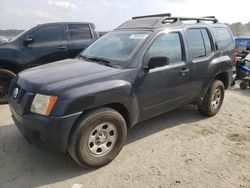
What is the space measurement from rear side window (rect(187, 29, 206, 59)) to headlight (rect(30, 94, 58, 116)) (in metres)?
2.64

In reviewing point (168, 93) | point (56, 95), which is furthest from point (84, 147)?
point (168, 93)

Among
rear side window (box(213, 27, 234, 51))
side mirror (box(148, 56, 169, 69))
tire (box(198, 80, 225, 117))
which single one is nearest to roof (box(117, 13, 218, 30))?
rear side window (box(213, 27, 234, 51))

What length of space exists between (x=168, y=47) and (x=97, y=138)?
186cm

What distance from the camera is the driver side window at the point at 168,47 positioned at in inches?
153

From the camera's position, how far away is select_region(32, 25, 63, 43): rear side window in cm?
654

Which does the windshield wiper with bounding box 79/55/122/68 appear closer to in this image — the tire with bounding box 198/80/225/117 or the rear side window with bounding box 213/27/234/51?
the tire with bounding box 198/80/225/117

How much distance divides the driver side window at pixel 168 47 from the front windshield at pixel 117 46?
21 cm

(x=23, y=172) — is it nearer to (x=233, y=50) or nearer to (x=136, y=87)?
(x=136, y=87)

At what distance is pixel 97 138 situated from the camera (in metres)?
3.34

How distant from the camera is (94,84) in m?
3.18

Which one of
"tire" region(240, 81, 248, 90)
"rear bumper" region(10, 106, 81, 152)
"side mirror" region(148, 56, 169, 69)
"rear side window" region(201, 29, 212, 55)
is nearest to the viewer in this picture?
"rear bumper" region(10, 106, 81, 152)

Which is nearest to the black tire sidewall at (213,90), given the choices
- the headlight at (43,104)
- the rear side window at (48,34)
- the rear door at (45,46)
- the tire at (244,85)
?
the tire at (244,85)

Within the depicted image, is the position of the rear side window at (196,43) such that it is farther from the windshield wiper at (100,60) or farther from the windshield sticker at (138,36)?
the windshield wiper at (100,60)

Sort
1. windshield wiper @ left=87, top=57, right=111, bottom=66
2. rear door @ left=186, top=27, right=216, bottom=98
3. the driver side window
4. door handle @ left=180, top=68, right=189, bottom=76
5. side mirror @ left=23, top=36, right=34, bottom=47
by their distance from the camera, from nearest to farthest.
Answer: windshield wiper @ left=87, top=57, right=111, bottom=66 → the driver side window → door handle @ left=180, top=68, right=189, bottom=76 → rear door @ left=186, top=27, right=216, bottom=98 → side mirror @ left=23, top=36, right=34, bottom=47
